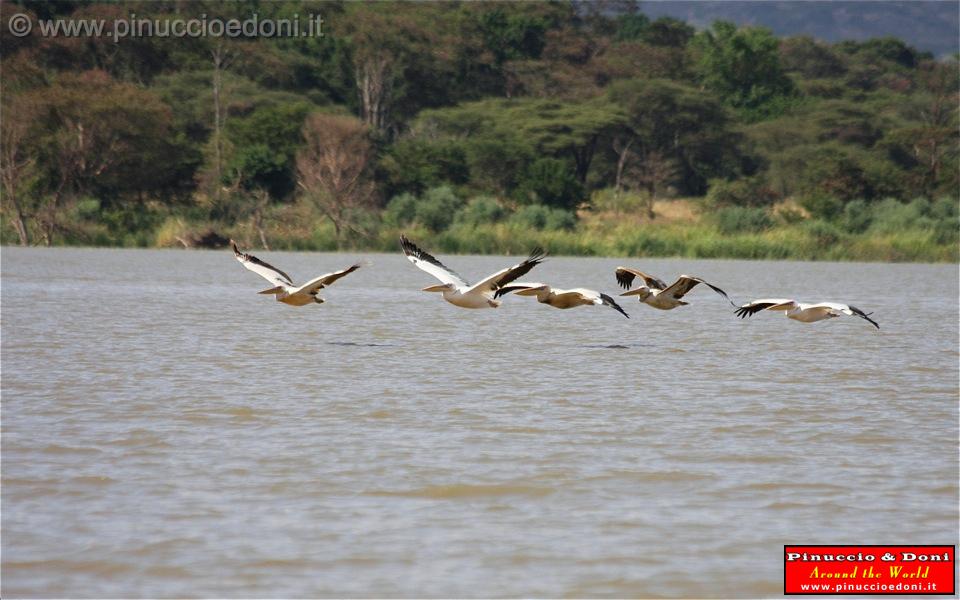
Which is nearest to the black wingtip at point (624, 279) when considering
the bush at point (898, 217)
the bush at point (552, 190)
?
the bush at point (898, 217)

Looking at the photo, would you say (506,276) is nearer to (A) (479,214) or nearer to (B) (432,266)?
(B) (432,266)

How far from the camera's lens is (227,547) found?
6.06 meters

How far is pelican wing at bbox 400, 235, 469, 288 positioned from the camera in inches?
509

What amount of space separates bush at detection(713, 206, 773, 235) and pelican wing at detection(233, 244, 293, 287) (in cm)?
2775

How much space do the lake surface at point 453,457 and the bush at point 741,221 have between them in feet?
79.3

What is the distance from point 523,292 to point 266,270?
251cm

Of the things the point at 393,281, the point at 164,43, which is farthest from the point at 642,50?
the point at 393,281

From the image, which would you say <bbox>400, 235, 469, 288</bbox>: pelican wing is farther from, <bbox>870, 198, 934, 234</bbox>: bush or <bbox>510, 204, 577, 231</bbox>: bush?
<bbox>870, 198, 934, 234</bbox>: bush

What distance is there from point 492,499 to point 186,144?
4053cm

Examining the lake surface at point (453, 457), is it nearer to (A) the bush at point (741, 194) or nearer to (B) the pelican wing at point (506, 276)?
(B) the pelican wing at point (506, 276)

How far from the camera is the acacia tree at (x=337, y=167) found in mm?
40625

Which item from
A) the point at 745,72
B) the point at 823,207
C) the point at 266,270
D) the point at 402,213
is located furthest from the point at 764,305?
the point at 745,72

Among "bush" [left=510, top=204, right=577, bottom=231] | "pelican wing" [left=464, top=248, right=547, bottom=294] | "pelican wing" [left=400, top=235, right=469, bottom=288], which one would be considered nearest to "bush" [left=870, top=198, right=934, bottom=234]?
"bush" [left=510, top=204, right=577, bottom=231]

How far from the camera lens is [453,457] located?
315 inches
